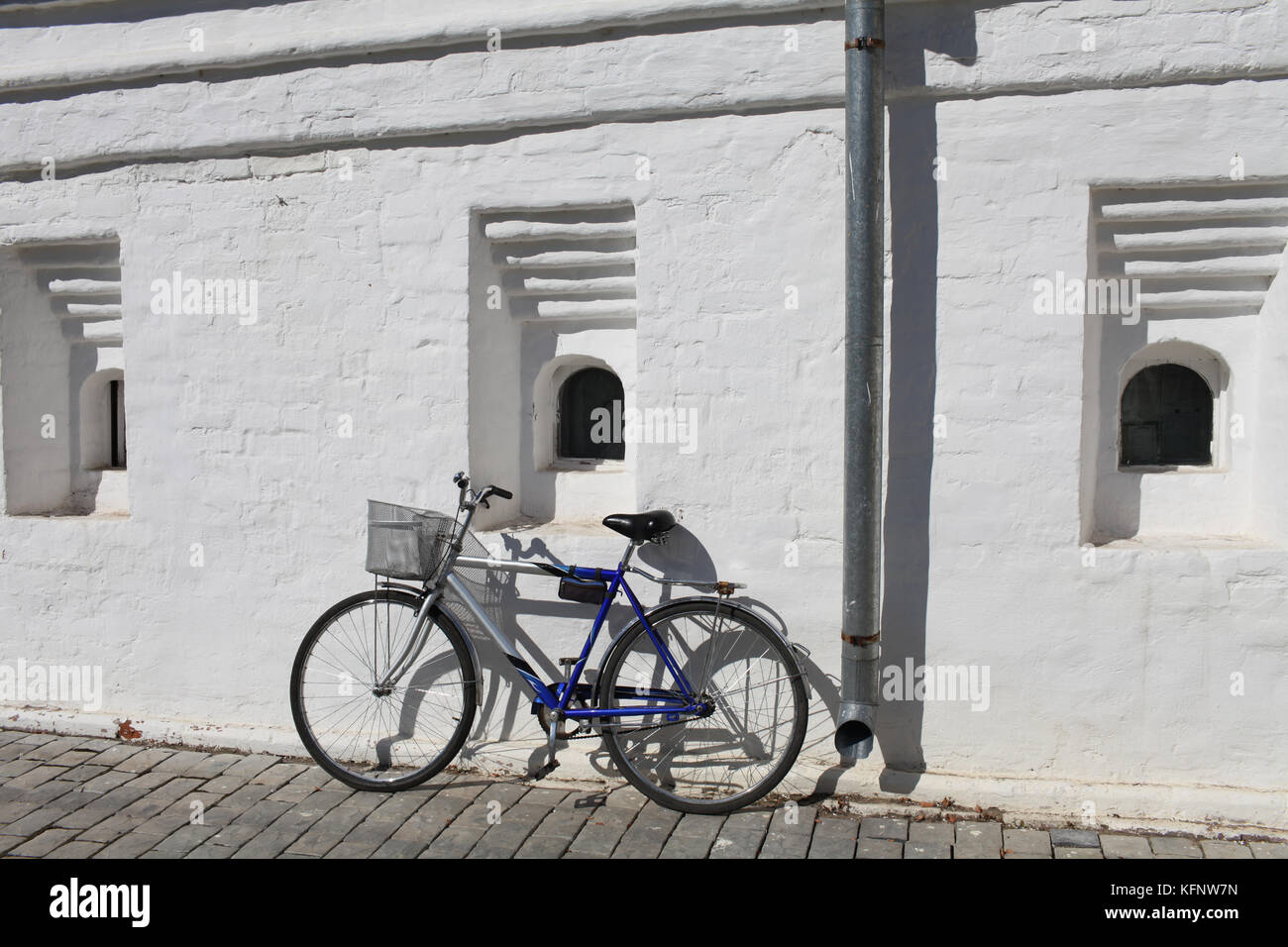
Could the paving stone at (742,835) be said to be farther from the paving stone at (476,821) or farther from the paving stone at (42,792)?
the paving stone at (42,792)

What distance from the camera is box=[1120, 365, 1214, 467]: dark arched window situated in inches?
194

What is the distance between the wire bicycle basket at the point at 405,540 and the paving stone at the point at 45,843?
1.60 m

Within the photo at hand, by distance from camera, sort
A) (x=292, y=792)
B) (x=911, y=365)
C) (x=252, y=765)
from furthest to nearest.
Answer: (x=252, y=765), (x=292, y=792), (x=911, y=365)

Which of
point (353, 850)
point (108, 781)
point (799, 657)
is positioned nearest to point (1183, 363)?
point (799, 657)

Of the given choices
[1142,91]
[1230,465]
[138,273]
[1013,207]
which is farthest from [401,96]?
[1230,465]

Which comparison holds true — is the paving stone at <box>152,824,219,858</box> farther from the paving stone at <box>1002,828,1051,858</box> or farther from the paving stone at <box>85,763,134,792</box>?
the paving stone at <box>1002,828,1051,858</box>

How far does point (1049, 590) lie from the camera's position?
464 centimetres

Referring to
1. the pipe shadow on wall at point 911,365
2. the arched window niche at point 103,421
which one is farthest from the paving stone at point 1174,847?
the arched window niche at point 103,421

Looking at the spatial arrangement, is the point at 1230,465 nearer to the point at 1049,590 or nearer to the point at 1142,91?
the point at 1049,590

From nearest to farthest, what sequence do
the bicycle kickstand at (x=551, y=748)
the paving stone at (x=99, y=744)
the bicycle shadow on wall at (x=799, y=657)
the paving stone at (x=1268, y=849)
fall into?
the paving stone at (x=1268, y=849)
the bicycle kickstand at (x=551, y=748)
the bicycle shadow on wall at (x=799, y=657)
the paving stone at (x=99, y=744)

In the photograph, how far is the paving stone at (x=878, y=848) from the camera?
4.33 metres

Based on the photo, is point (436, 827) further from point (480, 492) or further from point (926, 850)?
point (926, 850)

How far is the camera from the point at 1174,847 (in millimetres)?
4344

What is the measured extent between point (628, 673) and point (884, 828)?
1.29 meters
